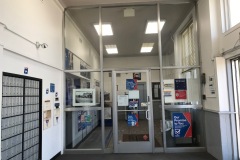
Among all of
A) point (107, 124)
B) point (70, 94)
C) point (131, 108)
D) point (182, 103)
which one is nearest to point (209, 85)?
point (182, 103)

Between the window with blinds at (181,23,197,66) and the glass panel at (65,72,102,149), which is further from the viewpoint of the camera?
the window with blinds at (181,23,197,66)

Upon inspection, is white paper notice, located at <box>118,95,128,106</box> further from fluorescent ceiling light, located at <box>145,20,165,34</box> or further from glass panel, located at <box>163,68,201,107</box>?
fluorescent ceiling light, located at <box>145,20,165,34</box>

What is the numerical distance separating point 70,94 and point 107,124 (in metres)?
1.25

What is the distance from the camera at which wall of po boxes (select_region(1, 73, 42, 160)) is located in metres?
2.72

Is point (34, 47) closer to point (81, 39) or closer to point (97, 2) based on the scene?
point (97, 2)

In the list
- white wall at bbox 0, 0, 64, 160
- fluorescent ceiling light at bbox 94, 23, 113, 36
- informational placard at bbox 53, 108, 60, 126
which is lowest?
informational placard at bbox 53, 108, 60, 126

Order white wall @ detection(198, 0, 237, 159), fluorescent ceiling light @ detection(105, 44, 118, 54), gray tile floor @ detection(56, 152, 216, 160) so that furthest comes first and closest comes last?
1. fluorescent ceiling light @ detection(105, 44, 118, 54)
2. gray tile floor @ detection(56, 152, 216, 160)
3. white wall @ detection(198, 0, 237, 159)

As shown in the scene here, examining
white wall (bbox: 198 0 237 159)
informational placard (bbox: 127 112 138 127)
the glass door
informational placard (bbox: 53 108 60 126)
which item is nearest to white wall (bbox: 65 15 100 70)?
the glass door

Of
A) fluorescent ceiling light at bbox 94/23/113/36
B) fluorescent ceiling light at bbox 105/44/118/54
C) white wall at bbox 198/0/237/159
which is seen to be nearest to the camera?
white wall at bbox 198/0/237/159

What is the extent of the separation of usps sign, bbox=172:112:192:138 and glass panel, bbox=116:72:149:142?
73cm

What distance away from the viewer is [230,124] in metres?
3.85

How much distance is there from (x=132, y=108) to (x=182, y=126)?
135cm

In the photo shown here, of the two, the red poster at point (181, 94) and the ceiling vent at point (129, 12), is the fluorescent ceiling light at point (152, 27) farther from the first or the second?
the red poster at point (181, 94)

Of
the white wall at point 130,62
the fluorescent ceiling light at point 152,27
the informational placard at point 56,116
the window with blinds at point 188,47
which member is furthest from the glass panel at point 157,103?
the informational placard at point 56,116
